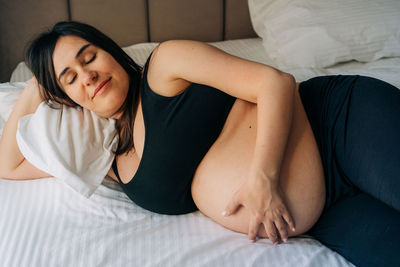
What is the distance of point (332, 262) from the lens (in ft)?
2.43

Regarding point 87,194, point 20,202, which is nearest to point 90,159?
point 87,194

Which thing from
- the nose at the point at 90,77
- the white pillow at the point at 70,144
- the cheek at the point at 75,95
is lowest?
the white pillow at the point at 70,144

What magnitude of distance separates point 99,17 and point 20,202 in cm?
91

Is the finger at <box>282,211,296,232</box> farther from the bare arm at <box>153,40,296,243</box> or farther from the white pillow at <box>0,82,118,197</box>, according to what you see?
the white pillow at <box>0,82,118,197</box>

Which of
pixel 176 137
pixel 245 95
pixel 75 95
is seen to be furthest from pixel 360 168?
pixel 75 95

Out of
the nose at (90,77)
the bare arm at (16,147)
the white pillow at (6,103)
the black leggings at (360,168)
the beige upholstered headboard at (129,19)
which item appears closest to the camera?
the black leggings at (360,168)

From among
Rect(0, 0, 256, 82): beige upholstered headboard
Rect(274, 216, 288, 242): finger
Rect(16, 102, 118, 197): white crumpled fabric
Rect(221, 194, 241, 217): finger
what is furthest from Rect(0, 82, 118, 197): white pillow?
Rect(0, 0, 256, 82): beige upholstered headboard

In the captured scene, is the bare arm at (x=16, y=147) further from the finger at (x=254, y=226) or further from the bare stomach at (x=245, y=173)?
the finger at (x=254, y=226)

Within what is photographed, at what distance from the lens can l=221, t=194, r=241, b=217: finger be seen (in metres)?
0.78

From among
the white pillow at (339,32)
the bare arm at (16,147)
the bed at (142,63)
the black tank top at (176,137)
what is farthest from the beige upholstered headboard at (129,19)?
the black tank top at (176,137)

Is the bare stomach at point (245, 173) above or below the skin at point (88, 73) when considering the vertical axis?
below

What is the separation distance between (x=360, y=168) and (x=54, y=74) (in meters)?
0.74

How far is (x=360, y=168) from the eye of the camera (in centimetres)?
78

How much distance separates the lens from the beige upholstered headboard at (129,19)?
1.47 m
